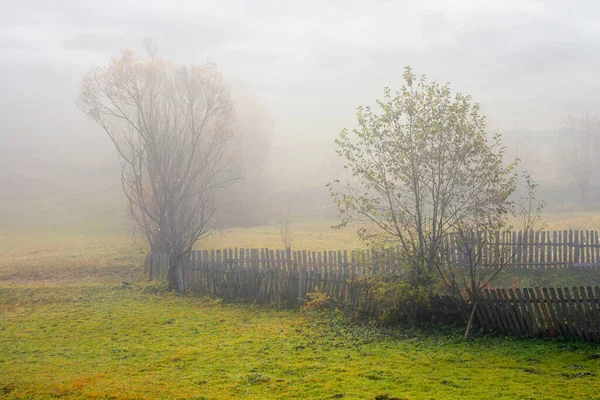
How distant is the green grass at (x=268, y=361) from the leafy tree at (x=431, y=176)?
2.17 metres

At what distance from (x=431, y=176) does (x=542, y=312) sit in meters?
3.97

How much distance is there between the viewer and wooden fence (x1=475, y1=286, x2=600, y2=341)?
9.59 metres

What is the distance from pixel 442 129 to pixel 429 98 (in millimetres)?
934

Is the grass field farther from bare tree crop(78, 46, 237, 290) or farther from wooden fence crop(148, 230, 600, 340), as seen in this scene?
bare tree crop(78, 46, 237, 290)

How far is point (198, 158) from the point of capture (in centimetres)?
2608

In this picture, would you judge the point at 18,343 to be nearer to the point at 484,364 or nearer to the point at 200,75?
the point at 484,364

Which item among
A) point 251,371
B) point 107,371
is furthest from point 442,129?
point 107,371

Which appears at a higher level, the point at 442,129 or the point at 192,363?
the point at 442,129

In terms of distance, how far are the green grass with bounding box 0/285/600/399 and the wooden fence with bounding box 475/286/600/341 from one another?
1.10 feet

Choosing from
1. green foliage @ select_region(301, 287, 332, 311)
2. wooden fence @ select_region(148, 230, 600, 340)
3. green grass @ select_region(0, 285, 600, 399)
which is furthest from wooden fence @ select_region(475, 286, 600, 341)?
green foliage @ select_region(301, 287, 332, 311)

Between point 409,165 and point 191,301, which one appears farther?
point 191,301

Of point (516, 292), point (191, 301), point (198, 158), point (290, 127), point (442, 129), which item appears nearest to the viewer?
point (516, 292)

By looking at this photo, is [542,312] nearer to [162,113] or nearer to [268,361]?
[268,361]

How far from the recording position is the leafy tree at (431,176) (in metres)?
11.3
